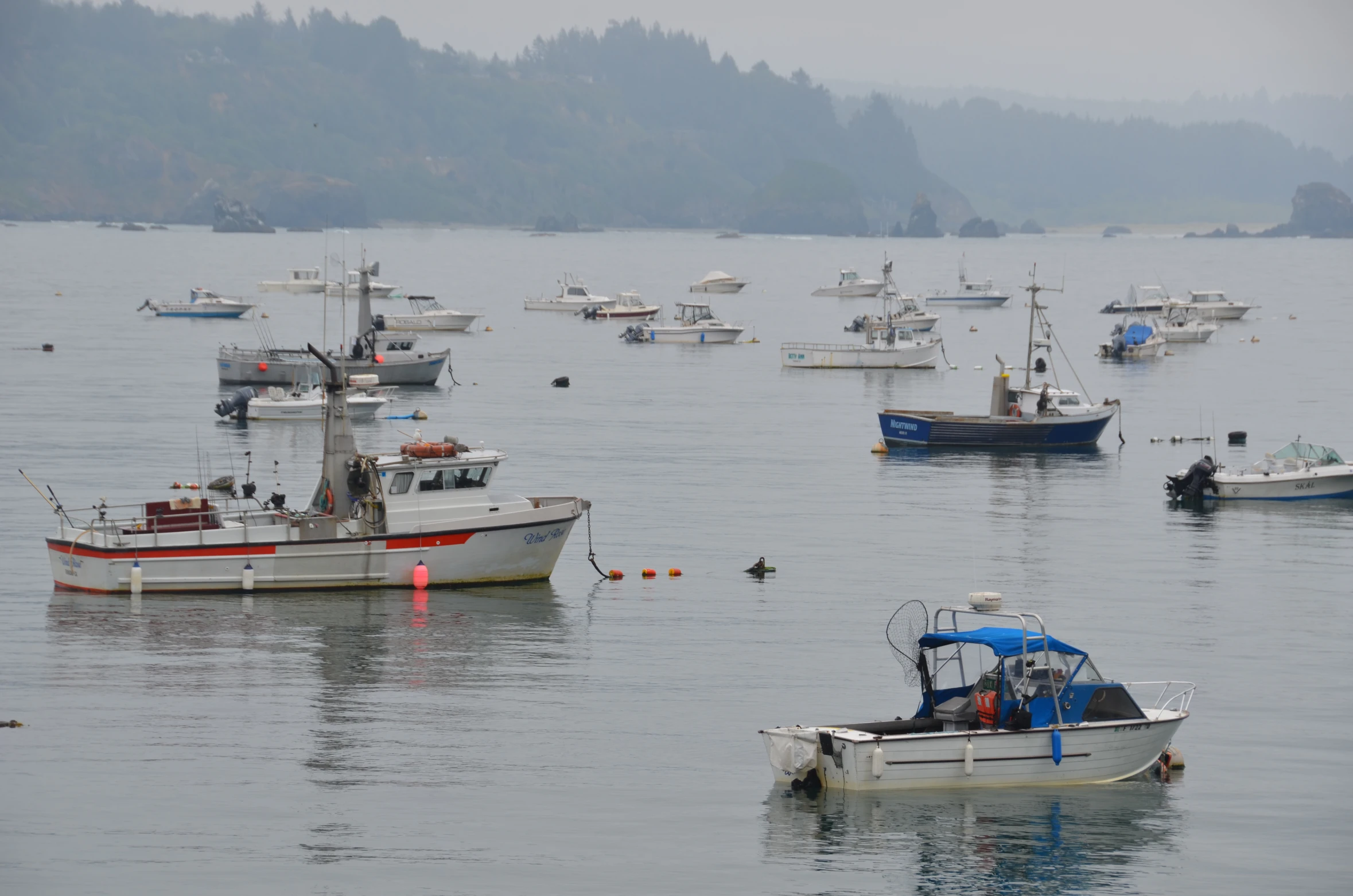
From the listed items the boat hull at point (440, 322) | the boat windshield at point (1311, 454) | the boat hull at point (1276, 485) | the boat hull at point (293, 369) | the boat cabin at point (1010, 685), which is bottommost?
the boat cabin at point (1010, 685)

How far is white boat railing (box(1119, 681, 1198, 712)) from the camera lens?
36625mm

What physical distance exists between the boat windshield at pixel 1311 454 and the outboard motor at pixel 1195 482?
4234mm

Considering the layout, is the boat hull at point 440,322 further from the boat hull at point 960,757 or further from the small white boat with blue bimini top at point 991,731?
the boat hull at point 960,757

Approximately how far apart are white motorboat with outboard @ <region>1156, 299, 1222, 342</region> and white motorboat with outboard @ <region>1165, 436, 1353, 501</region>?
96712mm

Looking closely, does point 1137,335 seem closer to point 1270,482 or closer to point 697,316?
point 697,316

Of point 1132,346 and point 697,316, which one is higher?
point 697,316

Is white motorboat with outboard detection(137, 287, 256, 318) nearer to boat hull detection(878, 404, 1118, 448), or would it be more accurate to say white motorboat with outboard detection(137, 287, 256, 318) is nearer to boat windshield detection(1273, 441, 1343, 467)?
boat hull detection(878, 404, 1118, 448)

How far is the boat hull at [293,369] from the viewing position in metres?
112

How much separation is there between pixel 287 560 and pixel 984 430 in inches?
1911

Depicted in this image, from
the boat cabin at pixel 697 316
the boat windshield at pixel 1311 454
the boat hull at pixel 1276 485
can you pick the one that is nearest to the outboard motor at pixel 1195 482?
the boat hull at pixel 1276 485

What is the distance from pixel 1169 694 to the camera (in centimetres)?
4162

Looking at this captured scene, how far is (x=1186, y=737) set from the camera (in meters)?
38.9

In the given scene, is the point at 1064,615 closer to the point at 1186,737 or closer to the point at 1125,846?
the point at 1186,737

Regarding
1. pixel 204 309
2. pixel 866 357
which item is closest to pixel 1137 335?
pixel 866 357
